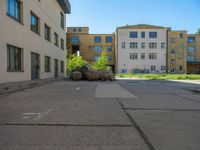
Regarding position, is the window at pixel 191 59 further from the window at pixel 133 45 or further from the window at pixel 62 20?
the window at pixel 62 20

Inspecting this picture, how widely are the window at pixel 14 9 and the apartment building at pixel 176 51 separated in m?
48.2

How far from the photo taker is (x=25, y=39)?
14.1m

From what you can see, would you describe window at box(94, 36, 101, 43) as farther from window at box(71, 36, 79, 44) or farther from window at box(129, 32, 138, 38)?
window at box(129, 32, 138, 38)

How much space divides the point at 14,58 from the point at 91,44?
44.0m

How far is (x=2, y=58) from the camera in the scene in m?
10.8

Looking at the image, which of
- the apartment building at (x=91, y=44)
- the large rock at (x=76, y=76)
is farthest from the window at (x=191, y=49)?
the large rock at (x=76, y=76)

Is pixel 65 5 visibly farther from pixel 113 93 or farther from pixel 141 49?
pixel 141 49

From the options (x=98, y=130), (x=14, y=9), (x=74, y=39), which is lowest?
(x=98, y=130)

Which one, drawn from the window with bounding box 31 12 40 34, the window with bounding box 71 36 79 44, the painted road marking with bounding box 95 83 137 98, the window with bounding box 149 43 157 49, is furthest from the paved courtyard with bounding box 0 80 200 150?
the window with bounding box 71 36 79 44

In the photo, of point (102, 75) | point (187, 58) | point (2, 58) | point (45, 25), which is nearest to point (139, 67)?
point (187, 58)

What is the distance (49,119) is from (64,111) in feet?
3.07

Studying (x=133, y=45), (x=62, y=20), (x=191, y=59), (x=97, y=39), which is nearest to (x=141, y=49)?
(x=133, y=45)

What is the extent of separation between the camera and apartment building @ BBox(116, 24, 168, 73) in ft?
175

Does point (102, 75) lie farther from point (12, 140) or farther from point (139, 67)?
point (139, 67)
